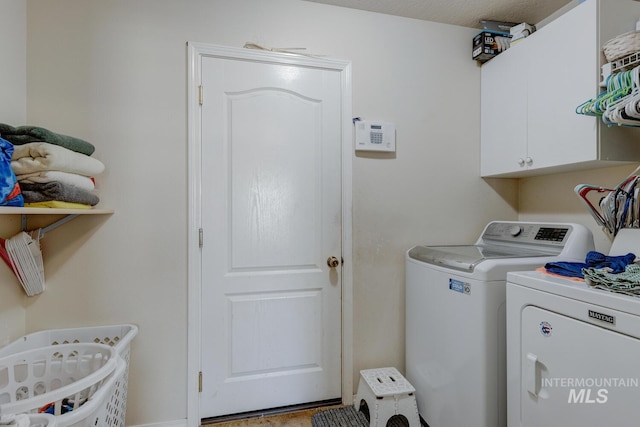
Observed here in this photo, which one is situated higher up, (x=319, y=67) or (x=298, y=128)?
(x=319, y=67)

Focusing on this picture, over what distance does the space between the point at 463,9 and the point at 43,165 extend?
2.36 meters

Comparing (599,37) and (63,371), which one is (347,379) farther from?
(599,37)

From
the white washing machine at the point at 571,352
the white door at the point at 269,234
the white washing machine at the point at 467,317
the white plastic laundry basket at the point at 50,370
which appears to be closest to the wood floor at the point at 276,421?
the white door at the point at 269,234

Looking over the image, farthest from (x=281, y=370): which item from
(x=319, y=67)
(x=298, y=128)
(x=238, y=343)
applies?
(x=319, y=67)

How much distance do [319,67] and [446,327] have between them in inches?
63.0

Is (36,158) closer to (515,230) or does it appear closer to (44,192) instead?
(44,192)

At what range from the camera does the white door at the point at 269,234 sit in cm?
178

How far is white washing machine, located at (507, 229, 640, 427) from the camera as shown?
86cm

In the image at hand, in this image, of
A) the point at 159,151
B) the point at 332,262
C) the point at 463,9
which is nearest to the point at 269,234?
the point at 332,262

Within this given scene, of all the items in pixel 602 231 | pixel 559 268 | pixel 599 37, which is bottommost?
pixel 559 268

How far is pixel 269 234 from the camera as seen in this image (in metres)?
1.85

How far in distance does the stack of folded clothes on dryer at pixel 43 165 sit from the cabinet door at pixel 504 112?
7.48 feet

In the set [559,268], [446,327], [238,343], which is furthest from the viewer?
[238,343]

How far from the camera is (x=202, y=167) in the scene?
5.76ft
